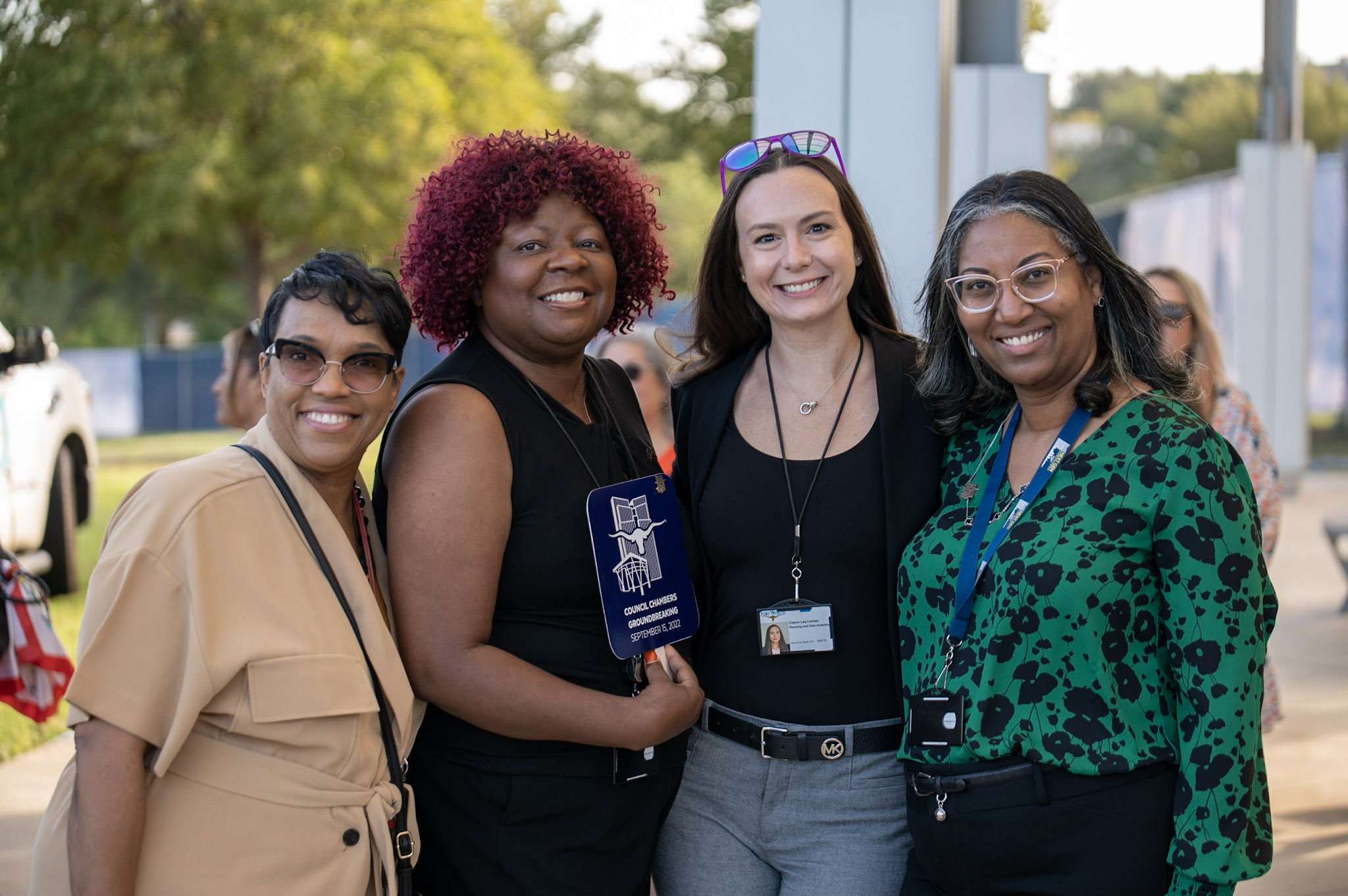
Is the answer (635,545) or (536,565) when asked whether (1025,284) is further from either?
(536,565)

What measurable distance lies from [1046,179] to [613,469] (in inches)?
43.9

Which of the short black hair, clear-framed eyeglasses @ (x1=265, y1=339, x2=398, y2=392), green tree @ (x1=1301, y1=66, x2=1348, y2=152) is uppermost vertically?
green tree @ (x1=1301, y1=66, x2=1348, y2=152)

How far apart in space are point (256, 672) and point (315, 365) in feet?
1.90

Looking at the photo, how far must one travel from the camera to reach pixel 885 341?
9.41 ft

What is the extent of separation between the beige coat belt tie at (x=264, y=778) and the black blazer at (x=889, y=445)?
943 mm

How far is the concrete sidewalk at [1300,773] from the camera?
4.36 metres

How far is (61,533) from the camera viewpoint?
28.0 ft

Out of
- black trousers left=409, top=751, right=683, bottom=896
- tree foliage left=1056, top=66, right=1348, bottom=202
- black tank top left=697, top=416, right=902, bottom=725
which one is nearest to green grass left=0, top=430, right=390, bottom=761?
black trousers left=409, top=751, right=683, bottom=896

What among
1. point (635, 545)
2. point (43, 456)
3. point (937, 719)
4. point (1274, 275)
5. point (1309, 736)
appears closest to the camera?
point (937, 719)

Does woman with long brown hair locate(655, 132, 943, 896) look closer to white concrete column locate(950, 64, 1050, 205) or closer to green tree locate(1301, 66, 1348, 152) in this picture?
white concrete column locate(950, 64, 1050, 205)

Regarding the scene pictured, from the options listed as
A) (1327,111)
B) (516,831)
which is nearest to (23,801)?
(516,831)

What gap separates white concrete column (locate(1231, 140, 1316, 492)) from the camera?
13648mm

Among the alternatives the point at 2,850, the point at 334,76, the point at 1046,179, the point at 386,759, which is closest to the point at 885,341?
the point at 1046,179

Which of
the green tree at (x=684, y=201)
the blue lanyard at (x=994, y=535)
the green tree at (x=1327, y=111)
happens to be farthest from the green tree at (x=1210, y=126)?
the blue lanyard at (x=994, y=535)
